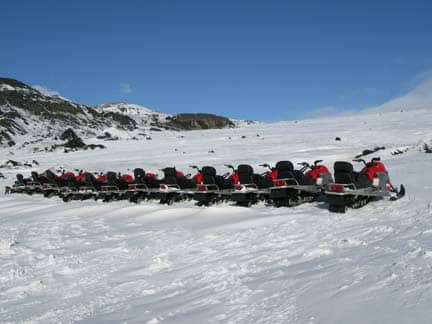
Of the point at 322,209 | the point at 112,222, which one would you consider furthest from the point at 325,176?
the point at 112,222

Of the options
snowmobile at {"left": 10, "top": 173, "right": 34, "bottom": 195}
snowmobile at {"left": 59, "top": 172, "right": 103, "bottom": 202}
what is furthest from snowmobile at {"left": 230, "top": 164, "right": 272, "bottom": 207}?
snowmobile at {"left": 10, "top": 173, "right": 34, "bottom": 195}

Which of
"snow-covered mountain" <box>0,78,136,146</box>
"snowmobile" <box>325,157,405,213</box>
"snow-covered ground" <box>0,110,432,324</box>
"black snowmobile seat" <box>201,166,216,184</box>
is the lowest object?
"snow-covered ground" <box>0,110,432,324</box>

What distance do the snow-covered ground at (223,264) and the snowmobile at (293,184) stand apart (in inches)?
15.9

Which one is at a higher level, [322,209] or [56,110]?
[56,110]

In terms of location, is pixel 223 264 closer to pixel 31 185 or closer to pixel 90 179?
pixel 90 179

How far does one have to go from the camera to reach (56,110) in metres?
105

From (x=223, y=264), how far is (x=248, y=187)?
17.7 feet

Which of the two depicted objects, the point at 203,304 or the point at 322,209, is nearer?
the point at 203,304

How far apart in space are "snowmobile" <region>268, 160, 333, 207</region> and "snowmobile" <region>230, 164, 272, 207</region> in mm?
423

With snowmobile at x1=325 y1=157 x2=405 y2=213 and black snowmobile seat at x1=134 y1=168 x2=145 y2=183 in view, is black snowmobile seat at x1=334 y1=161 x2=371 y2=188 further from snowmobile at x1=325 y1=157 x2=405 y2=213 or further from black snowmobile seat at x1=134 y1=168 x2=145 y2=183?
black snowmobile seat at x1=134 y1=168 x2=145 y2=183

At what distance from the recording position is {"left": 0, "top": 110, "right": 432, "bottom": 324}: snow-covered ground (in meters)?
4.93

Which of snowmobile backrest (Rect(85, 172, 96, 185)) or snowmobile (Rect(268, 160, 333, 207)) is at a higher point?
snowmobile backrest (Rect(85, 172, 96, 185))

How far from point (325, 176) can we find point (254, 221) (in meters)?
2.54

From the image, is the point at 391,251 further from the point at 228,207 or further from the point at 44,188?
the point at 44,188
